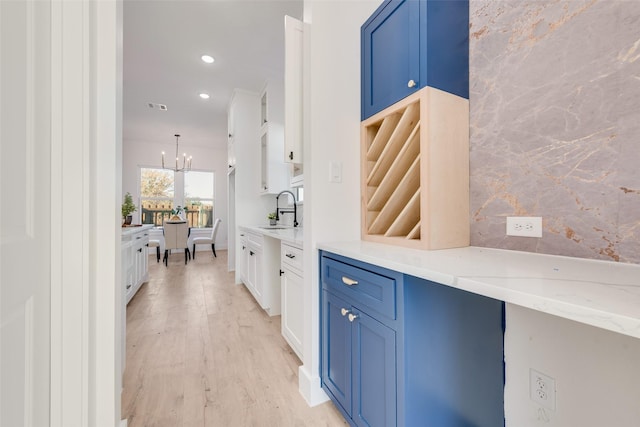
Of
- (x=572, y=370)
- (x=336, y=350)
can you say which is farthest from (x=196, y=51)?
(x=572, y=370)

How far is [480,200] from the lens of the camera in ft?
4.26

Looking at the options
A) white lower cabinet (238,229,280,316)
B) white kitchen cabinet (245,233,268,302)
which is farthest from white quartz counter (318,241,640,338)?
white kitchen cabinet (245,233,268,302)

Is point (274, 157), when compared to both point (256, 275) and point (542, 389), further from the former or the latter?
point (542, 389)

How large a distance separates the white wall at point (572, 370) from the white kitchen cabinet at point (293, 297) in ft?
3.64

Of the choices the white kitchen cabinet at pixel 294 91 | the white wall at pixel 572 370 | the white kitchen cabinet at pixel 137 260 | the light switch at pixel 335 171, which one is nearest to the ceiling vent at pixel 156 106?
the white kitchen cabinet at pixel 137 260

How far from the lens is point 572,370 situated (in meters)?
0.91

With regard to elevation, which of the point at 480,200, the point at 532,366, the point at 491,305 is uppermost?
the point at 480,200

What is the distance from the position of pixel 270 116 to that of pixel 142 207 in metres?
5.08

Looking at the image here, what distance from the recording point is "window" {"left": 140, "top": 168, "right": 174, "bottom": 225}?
6.72 meters

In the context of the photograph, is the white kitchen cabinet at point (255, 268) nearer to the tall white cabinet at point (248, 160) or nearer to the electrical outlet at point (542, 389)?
the tall white cabinet at point (248, 160)

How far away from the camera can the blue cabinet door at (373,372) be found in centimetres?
95

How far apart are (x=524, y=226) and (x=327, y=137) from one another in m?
1.03
